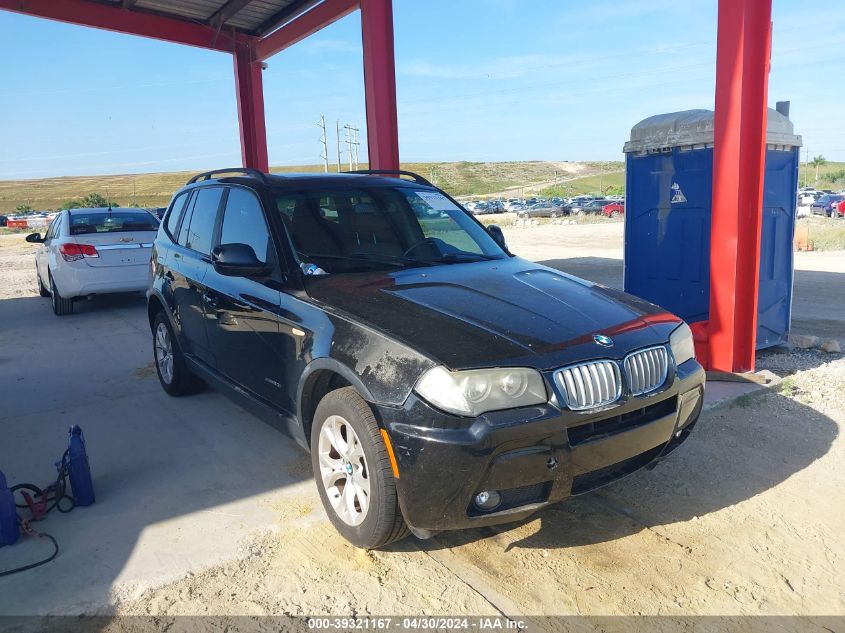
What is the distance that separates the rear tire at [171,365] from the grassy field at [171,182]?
364 ft

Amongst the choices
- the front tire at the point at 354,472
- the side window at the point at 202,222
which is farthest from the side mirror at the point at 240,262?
the side window at the point at 202,222

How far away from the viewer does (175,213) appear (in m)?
5.59

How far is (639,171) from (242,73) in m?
8.66

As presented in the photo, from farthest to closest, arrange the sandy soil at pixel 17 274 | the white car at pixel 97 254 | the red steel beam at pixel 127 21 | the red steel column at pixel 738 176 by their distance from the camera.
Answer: the sandy soil at pixel 17 274 → the red steel beam at pixel 127 21 → the white car at pixel 97 254 → the red steel column at pixel 738 176

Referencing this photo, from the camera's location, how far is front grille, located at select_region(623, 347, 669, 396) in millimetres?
2975

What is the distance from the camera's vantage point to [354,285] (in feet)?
11.6

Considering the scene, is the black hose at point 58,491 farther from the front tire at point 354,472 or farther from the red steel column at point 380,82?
the red steel column at point 380,82

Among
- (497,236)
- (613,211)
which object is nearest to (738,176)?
(497,236)

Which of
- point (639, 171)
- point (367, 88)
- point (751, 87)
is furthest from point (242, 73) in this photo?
point (751, 87)

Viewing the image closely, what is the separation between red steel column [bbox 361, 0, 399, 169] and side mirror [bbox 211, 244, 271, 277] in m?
5.78

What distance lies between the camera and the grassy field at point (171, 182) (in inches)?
4806

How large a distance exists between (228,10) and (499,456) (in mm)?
10386

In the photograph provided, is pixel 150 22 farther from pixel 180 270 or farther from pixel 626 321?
pixel 626 321

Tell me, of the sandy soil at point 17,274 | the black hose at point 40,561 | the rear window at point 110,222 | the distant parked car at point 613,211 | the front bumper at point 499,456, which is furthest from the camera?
the distant parked car at point 613,211
